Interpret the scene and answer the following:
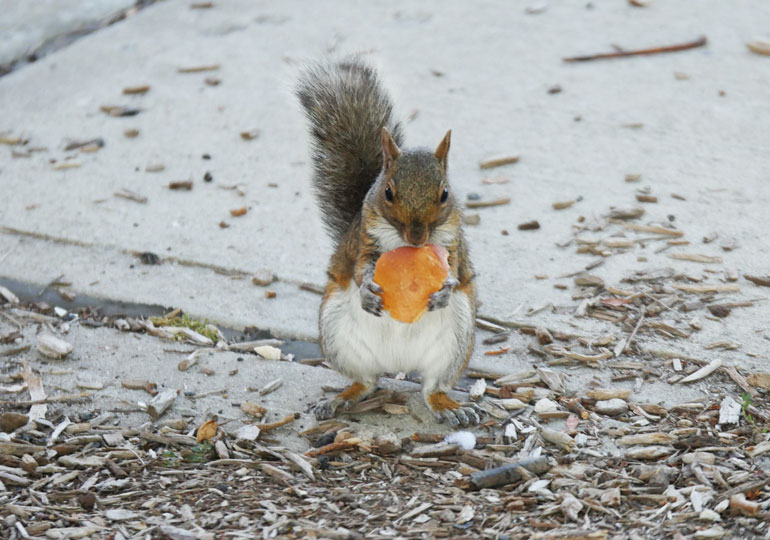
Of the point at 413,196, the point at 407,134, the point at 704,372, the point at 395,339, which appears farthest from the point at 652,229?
the point at 413,196

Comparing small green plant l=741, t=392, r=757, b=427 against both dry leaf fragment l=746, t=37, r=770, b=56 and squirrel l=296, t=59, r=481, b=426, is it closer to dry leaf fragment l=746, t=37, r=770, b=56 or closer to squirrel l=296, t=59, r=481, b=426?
squirrel l=296, t=59, r=481, b=426

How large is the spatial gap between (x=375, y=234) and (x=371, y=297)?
191 millimetres

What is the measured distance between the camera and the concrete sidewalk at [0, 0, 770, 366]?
3.77 m

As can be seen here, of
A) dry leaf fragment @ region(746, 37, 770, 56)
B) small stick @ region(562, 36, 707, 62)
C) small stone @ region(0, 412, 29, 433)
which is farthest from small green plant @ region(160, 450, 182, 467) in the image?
dry leaf fragment @ region(746, 37, 770, 56)

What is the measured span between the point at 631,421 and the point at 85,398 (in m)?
1.70

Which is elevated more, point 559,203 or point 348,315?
point 348,315

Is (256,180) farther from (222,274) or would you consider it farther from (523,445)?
(523,445)

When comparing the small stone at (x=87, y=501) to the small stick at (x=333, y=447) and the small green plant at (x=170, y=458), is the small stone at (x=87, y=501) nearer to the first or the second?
the small green plant at (x=170, y=458)

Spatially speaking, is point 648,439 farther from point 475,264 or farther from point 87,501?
point 87,501

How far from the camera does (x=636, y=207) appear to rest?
4.08m

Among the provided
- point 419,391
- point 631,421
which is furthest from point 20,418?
point 631,421

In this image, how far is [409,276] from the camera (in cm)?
264

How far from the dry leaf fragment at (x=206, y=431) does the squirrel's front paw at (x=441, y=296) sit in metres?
0.74

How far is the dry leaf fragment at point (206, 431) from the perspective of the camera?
9.21ft
